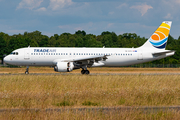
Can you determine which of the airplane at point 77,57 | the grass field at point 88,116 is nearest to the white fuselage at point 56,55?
the airplane at point 77,57

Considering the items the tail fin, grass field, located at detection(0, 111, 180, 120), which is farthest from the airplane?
grass field, located at detection(0, 111, 180, 120)

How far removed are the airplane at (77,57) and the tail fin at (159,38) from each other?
803mm

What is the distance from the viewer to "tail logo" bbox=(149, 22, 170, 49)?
1615 inches

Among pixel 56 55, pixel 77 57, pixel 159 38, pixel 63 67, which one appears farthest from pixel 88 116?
pixel 159 38

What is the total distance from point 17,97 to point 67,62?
19.2m

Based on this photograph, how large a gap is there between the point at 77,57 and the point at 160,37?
14649 millimetres

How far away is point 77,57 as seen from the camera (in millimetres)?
37219

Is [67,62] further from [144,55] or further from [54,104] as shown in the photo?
[54,104]

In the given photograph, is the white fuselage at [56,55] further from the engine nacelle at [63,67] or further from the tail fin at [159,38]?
the tail fin at [159,38]

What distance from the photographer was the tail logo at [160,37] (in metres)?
41.0

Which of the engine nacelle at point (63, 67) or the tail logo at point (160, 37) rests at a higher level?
the tail logo at point (160, 37)

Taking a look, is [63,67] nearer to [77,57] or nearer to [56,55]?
[56,55]

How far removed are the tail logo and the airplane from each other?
116cm

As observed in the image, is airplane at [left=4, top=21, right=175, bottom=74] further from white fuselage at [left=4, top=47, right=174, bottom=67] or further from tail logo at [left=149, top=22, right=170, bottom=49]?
tail logo at [left=149, top=22, right=170, bottom=49]
